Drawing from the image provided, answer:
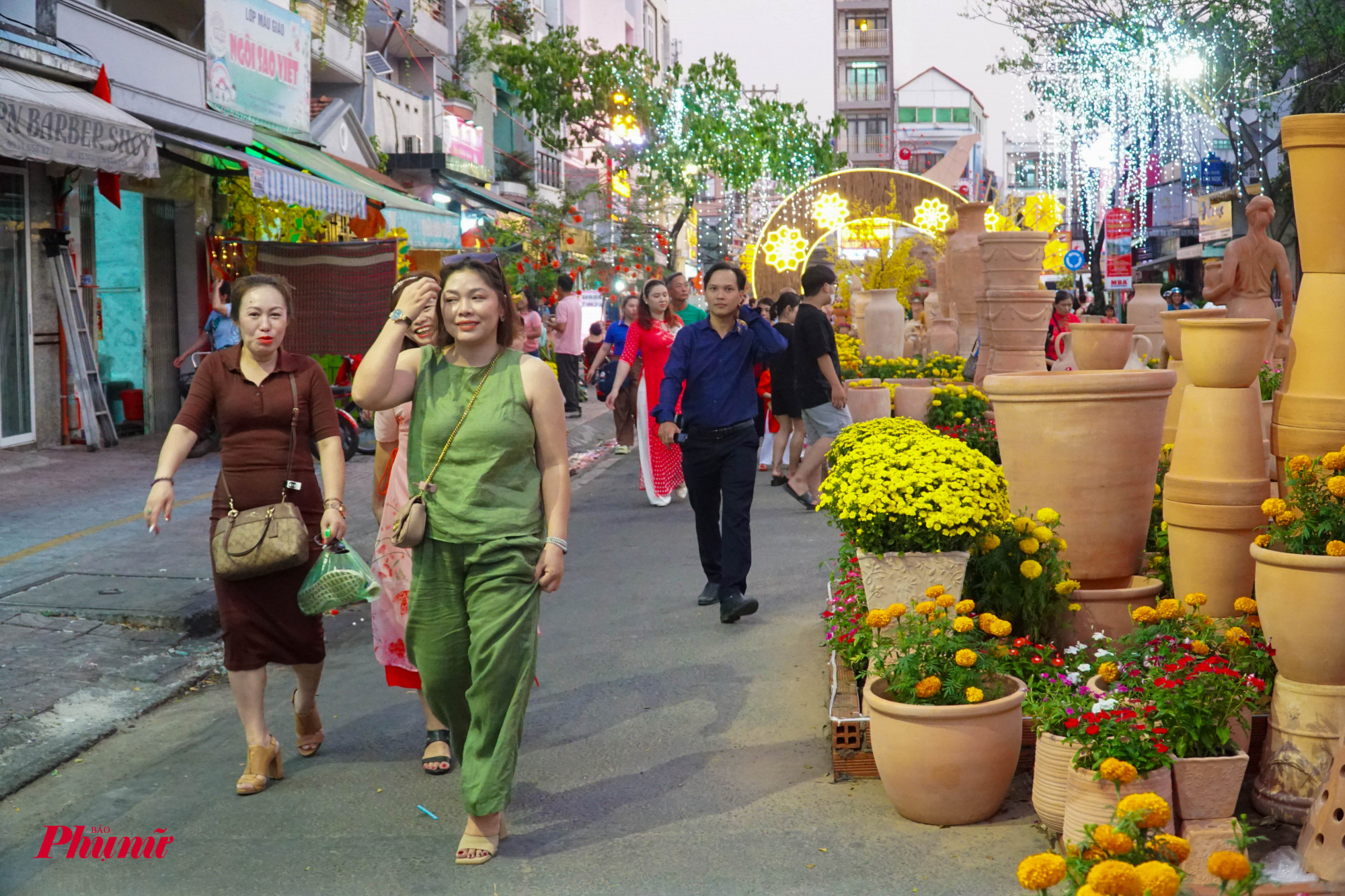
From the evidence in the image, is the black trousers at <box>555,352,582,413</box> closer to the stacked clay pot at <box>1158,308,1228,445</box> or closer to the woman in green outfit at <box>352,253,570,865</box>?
the stacked clay pot at <box>1158,308,1228,445</box>

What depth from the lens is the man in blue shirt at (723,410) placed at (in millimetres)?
7082

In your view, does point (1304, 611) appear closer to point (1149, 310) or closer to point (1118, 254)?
point (1149, 310)

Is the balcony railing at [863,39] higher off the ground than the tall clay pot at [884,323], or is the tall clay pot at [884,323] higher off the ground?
the balcony railing at [863,39]

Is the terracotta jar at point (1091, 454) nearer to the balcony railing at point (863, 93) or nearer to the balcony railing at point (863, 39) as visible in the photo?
the balcony railing at point (863, 39)

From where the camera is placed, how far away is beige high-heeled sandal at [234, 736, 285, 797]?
4684 mm

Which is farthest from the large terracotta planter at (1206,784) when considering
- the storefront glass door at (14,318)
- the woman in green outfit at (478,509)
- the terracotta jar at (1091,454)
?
the storefront glass door at (14,318)

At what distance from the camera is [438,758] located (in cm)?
492

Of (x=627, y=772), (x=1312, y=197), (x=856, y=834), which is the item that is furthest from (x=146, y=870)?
(x=1312, y=197)

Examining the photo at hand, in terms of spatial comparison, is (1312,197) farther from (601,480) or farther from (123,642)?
(601,480)

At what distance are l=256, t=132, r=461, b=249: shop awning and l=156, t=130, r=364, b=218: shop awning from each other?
1184 millimetres

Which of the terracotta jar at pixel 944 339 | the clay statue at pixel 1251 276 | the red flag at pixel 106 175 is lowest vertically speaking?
the terracotta jar at pixel 944 339

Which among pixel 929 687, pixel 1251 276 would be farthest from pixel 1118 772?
pixel 1251 276

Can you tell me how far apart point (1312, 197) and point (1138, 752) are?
2.25 meters

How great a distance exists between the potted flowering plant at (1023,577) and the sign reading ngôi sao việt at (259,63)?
1354 cm
